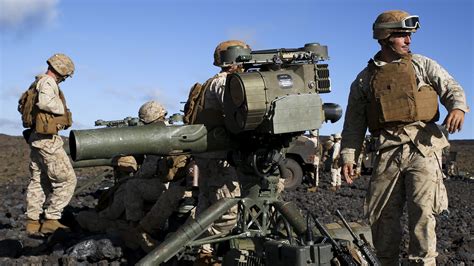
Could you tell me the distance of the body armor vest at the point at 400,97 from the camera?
16.9ft

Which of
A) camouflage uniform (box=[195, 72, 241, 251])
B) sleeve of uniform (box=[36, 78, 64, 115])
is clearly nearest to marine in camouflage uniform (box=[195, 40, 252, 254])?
camouflage uniform (box=[195, 72, 241, 251])

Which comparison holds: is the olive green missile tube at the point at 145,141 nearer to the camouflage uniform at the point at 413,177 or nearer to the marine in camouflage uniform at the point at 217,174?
the marine in camouflage uniform at the point at 217,174

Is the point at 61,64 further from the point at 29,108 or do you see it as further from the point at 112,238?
the point at 112,238

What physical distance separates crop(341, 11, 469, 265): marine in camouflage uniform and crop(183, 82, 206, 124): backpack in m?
1.70

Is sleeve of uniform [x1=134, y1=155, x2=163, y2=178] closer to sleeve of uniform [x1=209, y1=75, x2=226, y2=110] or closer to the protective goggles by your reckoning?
sleeve of uniform [x1=209, y1=75, x2=226, y2=110]

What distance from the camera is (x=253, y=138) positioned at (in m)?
5.66

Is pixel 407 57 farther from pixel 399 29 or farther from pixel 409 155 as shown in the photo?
pixel 409 155

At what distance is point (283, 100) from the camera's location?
5230 millimetres

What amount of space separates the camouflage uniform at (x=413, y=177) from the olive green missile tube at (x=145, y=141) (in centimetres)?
116

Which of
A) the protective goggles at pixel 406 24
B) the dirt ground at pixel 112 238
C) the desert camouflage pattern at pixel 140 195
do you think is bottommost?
the dirt ground at pixel 112 238

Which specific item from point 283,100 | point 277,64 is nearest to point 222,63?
point 277,64

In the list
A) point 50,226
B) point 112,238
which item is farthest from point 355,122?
point 50,226

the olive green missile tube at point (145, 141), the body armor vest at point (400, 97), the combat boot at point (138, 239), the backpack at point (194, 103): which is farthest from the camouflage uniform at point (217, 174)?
the body armor vest at point (400, 97)

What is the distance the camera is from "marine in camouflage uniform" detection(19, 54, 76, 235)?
8.14 metres
